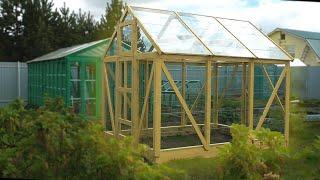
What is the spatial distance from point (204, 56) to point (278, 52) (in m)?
1.85

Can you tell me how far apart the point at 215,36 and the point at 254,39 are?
3.14ft

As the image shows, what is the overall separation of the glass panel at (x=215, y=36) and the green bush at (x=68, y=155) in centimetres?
318

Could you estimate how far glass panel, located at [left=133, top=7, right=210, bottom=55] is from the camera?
18.7 ft

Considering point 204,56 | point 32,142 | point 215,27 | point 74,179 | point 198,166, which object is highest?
point 215,27

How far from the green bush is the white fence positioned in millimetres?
11289

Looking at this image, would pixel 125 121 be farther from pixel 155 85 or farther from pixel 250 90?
pixel 250 90

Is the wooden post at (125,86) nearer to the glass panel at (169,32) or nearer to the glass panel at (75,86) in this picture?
the glass panel at (169,32)

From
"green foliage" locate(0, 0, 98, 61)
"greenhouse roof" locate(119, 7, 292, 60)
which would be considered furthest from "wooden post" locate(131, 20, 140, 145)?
"green foliage" locate(0, 0, 98, 61)

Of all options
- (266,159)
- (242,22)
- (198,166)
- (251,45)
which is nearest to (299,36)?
(242,22)

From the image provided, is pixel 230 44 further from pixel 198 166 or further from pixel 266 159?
pixel 266 159

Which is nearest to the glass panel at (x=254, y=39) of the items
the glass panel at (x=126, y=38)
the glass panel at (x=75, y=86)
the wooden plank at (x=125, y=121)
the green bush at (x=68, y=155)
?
the glass panel at (x=126, y=38)

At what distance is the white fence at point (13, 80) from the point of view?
45.4ft

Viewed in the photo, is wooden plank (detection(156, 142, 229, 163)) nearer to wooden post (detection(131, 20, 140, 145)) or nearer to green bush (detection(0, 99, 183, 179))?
wooden post (detection(131, 20, 140, 145))

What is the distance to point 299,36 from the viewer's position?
46.0ft
